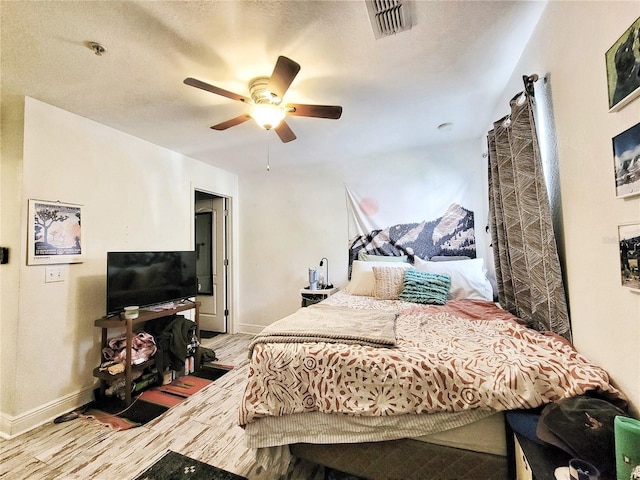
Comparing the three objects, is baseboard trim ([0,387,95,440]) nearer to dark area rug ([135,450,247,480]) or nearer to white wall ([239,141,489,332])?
dark area rug ([135,450,247,480])

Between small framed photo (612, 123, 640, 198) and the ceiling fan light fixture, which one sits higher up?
the ceiling fan light fixture

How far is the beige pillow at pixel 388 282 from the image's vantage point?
8.46 feet

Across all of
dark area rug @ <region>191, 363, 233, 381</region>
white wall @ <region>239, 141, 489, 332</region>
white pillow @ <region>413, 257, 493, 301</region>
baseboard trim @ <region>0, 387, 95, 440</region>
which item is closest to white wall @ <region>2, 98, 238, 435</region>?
baseboard trim @ <region>0, 387, 95, 440</region>

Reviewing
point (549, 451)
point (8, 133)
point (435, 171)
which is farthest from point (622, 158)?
point (8, 133)

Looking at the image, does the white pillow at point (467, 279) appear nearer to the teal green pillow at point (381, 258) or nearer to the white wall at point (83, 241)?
the teal green pillow at point (381, 258)

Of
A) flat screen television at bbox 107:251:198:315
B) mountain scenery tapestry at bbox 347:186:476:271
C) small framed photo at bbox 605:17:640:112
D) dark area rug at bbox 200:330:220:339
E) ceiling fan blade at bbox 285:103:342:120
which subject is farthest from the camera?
dark area rug at bbox 200:330:220:339

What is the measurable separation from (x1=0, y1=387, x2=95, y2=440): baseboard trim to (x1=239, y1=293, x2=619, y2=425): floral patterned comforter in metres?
1.85

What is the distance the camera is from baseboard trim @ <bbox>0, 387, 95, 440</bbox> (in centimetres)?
185

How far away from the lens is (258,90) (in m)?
1.81

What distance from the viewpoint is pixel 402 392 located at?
116 cm

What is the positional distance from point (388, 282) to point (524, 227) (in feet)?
4.22

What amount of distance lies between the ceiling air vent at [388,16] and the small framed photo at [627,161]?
42.6 inches

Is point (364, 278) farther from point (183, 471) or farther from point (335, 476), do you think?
point (183, 471)

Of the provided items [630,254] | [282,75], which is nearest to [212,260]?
[282,75]
